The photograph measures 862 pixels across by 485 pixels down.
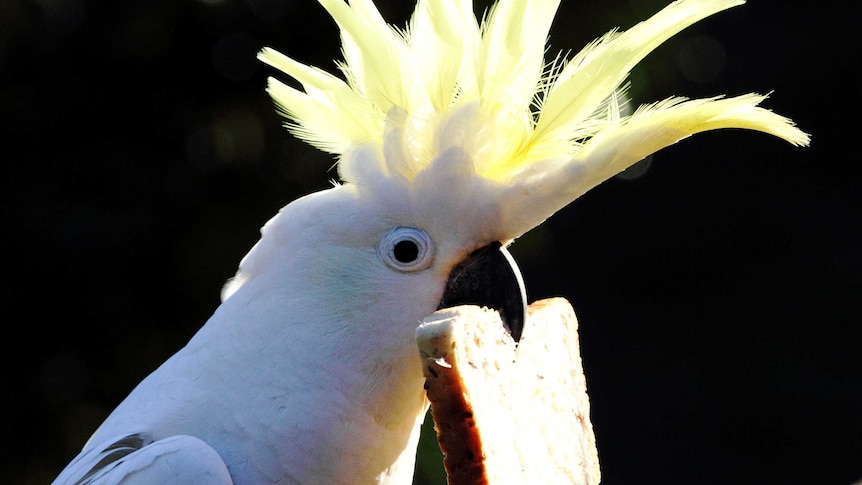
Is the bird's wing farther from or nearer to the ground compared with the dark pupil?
nearer to the ground

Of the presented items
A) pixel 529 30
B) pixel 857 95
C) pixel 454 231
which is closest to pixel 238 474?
pixel 454 231

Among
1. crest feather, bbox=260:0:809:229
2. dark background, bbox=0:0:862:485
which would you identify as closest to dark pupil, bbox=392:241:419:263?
crest feather, bbox=260:0:809:229

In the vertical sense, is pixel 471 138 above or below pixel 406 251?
above

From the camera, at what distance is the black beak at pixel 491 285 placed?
1.36 metres

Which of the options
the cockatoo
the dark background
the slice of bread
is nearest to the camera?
the slice of bread

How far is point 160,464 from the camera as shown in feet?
4.14

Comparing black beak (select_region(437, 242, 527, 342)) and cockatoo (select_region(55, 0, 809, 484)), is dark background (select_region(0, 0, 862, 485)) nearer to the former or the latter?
cockatoo (select_region(55, 0, 809, 484))

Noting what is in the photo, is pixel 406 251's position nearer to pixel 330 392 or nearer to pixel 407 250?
pixel 407 250

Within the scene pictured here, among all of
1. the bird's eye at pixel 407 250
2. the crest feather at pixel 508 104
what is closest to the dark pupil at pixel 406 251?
the bird's eye at pixel 407 250

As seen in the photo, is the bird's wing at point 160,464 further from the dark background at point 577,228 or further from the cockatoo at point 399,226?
the dark background at point 577,228

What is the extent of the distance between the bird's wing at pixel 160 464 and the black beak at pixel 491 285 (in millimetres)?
421

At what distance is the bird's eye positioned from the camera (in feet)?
4.48

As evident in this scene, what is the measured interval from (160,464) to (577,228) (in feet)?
8.68

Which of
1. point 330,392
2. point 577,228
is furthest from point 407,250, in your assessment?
point 577,228
